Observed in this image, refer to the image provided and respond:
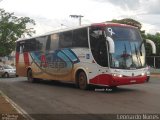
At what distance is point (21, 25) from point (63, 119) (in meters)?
56.1

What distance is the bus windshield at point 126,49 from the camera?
1916cm

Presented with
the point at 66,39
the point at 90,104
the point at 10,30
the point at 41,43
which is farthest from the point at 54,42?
the point at 10,30

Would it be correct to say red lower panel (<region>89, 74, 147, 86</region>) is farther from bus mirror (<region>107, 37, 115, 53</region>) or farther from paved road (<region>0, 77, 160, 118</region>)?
bus mirror (<region>107, 37, 115, 53</region>)

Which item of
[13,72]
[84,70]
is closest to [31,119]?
[84,70]

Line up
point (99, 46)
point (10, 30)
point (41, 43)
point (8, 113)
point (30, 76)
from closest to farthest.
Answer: point (8, 113) → point (99, 46) → point (41, 43) → point (30, 76) → point (10, 30)

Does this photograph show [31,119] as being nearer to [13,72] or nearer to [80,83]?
[80,83]

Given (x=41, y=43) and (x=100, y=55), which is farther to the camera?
(x=41, y=43)

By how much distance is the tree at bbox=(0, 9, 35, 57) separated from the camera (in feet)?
215

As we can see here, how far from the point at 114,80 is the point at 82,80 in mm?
2677

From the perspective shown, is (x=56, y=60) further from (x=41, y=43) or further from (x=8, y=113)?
(x=8, y=113)

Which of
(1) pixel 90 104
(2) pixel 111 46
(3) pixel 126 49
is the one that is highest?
(2) pixel 111 46

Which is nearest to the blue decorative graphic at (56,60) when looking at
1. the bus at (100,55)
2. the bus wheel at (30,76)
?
the bus at (100,55)

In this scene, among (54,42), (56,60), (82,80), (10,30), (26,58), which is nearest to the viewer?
(82,80)

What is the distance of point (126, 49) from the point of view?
63.9 feet
